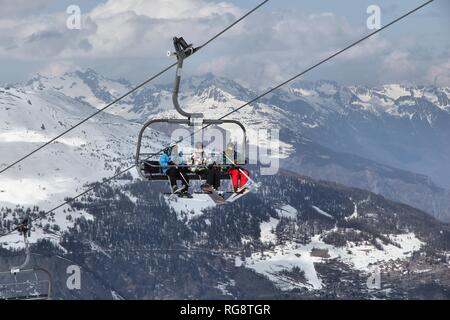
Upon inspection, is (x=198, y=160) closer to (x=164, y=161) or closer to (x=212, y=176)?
(x=212, y=176)

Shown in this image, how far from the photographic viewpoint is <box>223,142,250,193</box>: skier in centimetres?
3819

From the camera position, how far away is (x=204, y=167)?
126ft

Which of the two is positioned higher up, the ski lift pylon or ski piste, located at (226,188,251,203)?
the ski lift pylon

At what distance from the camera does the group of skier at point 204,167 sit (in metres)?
38.0

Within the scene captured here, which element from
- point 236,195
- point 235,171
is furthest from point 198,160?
point 236,195

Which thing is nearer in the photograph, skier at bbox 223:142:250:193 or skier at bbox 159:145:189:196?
skier at bbox 159:145:189:196

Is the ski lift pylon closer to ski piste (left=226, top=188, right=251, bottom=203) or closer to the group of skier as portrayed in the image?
the group of skier

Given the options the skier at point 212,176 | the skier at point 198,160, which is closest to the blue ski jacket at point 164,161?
the skier at point 198,160

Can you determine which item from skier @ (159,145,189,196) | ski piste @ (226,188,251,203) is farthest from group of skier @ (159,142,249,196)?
ski piste @ (226,188,251,203)

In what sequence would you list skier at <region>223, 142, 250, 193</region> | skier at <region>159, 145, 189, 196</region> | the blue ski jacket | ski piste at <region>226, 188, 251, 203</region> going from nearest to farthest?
ski piste at <region>226, 188, 251, 203</region>
skier at <region>159, 145, 189, 196</region>
the blue ski jacket
skier at <region>223, 142, 250, 193</region>
